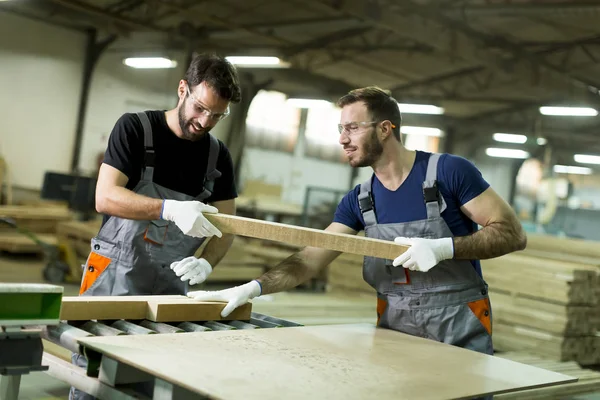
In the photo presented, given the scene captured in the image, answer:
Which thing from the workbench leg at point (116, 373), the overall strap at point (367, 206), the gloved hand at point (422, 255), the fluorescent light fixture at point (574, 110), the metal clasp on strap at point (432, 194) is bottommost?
the workbench leg at point (116, 373)

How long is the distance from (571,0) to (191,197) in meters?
8.99

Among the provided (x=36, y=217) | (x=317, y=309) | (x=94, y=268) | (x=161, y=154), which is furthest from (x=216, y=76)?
(x=36, y=217)

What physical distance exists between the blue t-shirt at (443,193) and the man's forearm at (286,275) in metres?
0.41

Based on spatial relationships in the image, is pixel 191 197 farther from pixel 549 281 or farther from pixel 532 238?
pixel 532 238

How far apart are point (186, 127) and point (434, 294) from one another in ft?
4.30

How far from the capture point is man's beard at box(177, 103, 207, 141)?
2.88 metres

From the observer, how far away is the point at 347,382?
189 cm

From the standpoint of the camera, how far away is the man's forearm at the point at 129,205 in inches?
105

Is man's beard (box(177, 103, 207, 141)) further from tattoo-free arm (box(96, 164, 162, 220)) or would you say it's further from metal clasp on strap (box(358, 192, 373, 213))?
metal clasp on strap (box(358, 192, 373, 213))

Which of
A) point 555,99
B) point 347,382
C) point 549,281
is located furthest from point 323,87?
point 347,382

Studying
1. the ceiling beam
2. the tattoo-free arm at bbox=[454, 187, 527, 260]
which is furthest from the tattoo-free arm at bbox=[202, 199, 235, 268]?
the ceiling beam

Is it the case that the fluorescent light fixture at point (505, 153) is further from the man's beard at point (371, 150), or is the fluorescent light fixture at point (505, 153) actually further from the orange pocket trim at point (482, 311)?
A: the orange pocket trim at point (482, 311)

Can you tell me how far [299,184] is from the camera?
18.7 meters

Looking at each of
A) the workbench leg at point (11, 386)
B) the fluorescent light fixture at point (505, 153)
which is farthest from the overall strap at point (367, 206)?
the fluorescent light fixture at point (505, 153)
